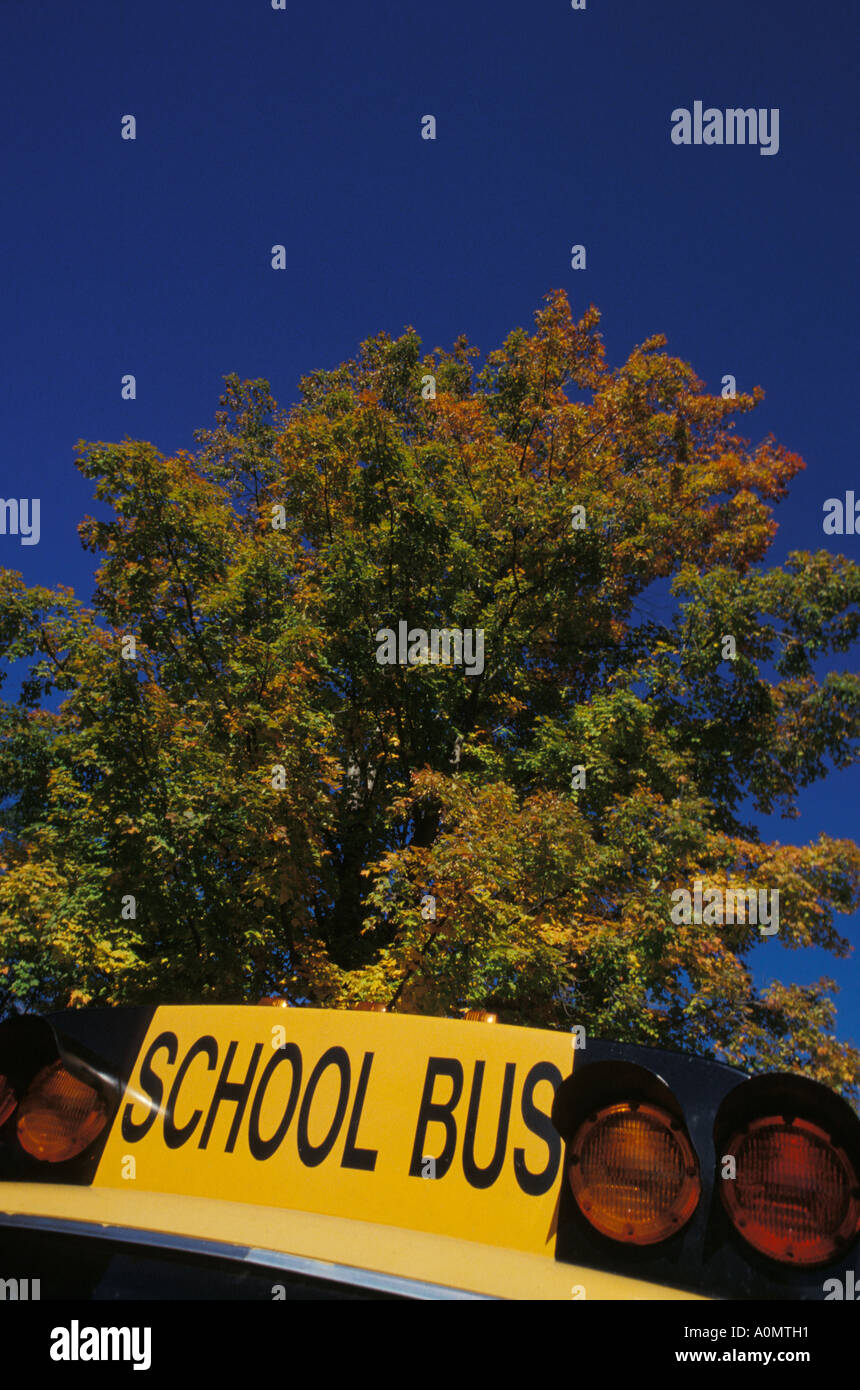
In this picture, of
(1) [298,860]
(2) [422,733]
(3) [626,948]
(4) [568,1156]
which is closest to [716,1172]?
(4) [568,1156]

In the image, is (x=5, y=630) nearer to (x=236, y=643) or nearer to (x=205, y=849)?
(x=236, y=643)

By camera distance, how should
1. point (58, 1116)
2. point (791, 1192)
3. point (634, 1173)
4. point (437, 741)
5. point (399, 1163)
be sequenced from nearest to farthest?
point (791, 1192) → point (634, 1173) → point (399, 1163) → point (58, 1116) → point (437, 741)

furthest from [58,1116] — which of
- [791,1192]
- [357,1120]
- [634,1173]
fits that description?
[791,1192]

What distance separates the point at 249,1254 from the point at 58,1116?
835mm

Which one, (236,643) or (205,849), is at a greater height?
(236,643)

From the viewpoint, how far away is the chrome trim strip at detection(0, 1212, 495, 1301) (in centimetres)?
141

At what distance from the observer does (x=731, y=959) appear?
11.9 meters

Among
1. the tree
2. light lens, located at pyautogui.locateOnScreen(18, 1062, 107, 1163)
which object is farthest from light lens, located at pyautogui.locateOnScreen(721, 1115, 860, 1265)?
the tree

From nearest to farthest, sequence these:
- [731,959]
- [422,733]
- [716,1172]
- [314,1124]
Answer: [716,1172], [314,1124], [731,959], [422,733]

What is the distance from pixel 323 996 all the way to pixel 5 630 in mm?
8949

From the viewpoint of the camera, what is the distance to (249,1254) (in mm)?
1559

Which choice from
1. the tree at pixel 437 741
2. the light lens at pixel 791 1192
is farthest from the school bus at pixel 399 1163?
the tree at pixel 437 741

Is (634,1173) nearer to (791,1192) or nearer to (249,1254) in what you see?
(791,1192)

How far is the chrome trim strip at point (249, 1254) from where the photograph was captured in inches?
55.4
